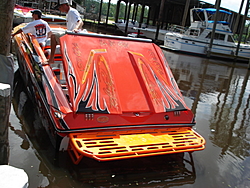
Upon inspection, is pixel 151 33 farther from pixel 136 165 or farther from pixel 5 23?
pixel 5 23

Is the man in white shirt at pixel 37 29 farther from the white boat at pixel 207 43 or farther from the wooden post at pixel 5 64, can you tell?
the white boat at pixel 207 43

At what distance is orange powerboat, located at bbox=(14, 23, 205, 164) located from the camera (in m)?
3.02

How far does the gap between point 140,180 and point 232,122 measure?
129 inches

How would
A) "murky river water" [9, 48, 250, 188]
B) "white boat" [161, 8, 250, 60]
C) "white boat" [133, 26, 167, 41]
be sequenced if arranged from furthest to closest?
"white boat" [133, 26, 167, 41], "white boat" [161, 8, 250, 60], "murky river water" [9, 48, 250, 188]

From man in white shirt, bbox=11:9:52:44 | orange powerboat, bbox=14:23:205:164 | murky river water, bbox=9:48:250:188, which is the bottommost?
murky river water, bbox=9:48:250:188

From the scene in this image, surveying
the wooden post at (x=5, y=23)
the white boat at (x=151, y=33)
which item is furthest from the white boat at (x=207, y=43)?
the wooden post at (x=5, y=23)

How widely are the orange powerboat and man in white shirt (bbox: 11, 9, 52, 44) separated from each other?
4.04ft

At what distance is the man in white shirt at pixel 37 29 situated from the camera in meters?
5.23

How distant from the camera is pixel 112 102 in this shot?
11.1 feet

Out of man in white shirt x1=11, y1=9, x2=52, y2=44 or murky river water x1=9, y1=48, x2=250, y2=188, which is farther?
man in white shirt x1=11, y1=9, x2=52, y2=44

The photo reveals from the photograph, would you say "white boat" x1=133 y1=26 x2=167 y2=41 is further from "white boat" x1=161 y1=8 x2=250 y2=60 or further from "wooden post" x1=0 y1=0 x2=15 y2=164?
"wooden post" x1=0 y1=0 x2=15 y2=164

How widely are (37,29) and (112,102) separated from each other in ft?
9.56

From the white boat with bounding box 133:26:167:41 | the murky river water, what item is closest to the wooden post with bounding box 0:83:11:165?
the murky river water

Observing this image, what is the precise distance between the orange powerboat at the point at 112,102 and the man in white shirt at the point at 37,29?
123 cm
